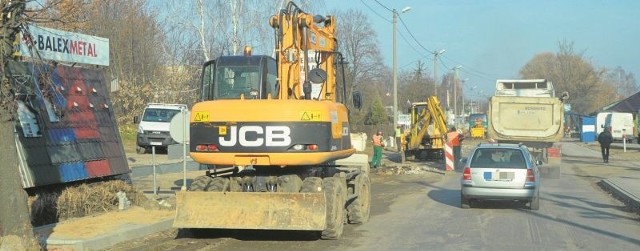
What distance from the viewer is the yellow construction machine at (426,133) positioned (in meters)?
34.2

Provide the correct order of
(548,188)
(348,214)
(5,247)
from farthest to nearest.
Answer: (548,188), (348,214), (5,247)

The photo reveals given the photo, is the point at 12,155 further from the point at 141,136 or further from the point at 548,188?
the point at 141,136

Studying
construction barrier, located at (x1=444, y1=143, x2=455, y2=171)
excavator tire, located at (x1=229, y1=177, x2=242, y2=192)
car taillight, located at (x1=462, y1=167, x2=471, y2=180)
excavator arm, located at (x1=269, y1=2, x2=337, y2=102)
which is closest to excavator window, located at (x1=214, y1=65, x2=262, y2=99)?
excavator arm, located at (x1=269, y1=2, x2=337, y2=102)

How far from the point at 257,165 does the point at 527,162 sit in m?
7.24

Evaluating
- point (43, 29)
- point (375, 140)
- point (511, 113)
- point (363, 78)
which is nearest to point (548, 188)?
point (511, 113)

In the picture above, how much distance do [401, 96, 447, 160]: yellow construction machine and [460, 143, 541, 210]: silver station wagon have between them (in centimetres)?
1800

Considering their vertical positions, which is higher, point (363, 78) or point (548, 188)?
point (363, 78)

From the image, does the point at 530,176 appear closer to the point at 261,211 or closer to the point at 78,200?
the point at 261,211

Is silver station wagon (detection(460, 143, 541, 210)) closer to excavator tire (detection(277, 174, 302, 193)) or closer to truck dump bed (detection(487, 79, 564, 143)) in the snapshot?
excavator tire (detection(277, 174, 302, 193))

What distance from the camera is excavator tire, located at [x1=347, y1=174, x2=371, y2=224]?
13.3 metres

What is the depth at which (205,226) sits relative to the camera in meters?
10.9

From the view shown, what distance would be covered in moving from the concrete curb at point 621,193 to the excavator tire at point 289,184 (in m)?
8.57

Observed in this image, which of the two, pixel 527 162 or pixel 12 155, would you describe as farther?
pixel 527 162

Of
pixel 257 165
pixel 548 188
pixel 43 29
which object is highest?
pixel 43 29
